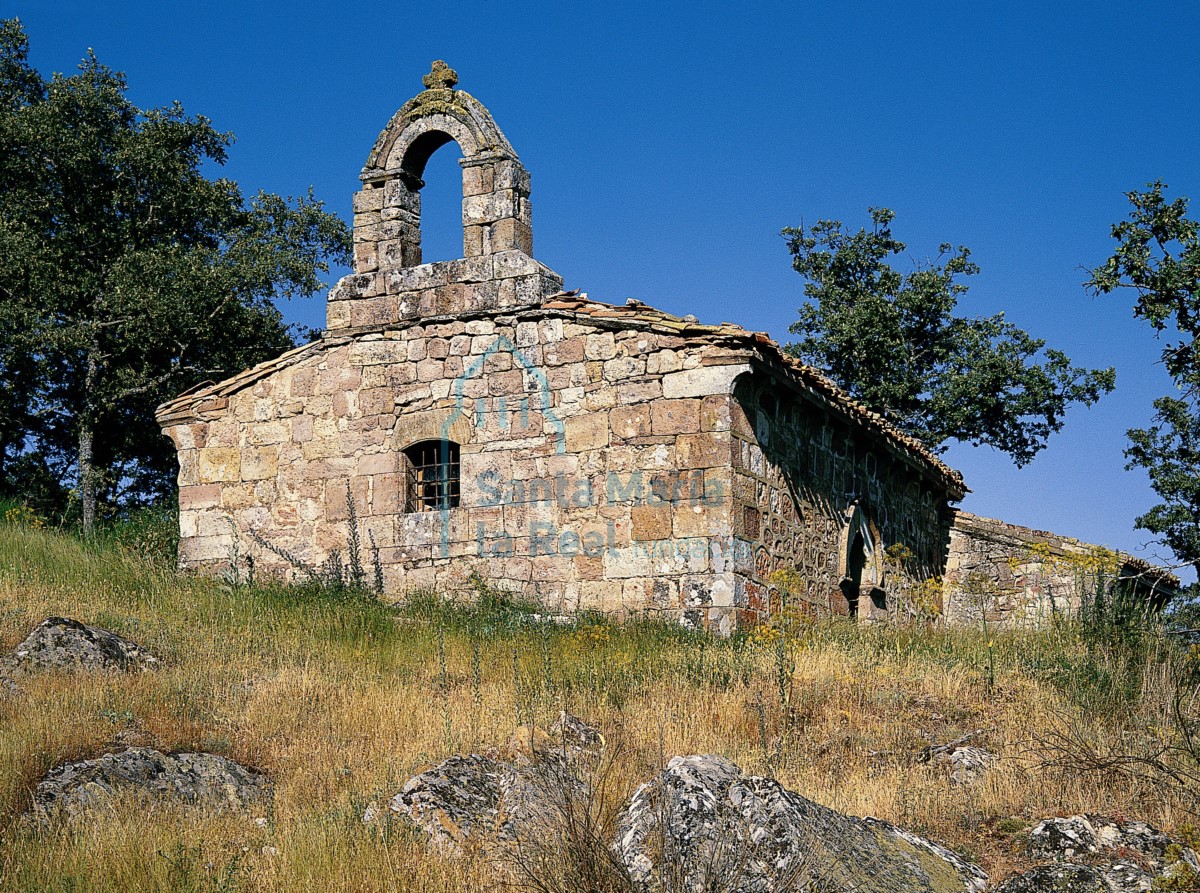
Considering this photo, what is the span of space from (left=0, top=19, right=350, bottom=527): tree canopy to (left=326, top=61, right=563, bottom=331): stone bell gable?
7.94 m

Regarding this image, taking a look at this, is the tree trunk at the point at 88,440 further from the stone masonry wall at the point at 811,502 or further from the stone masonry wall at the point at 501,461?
the stone masonry wall at the point at 811,502

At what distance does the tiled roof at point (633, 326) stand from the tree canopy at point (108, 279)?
637 centimetres

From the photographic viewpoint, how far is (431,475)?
14195 millimetres

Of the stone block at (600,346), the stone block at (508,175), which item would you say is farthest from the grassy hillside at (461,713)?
the stone block at (508,175)

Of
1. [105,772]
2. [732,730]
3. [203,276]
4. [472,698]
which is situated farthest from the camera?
[203,276]

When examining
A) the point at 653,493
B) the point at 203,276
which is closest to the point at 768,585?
the point at 653,493

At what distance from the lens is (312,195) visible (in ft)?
82.8

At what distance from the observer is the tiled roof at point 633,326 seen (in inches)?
488

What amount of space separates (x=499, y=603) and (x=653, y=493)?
6.56 ft

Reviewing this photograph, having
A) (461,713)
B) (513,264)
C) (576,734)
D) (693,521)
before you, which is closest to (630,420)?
(693,521)

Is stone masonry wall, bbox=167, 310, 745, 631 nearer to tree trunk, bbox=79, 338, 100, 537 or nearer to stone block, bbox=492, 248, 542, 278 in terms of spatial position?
stone block, bbox=492, 248, 542, 278

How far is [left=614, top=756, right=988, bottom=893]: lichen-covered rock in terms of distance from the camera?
18.4ft

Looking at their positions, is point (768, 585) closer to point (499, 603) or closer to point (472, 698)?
point (499, 603)

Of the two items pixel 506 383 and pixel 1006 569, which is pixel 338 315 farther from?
pixel 1006 569
